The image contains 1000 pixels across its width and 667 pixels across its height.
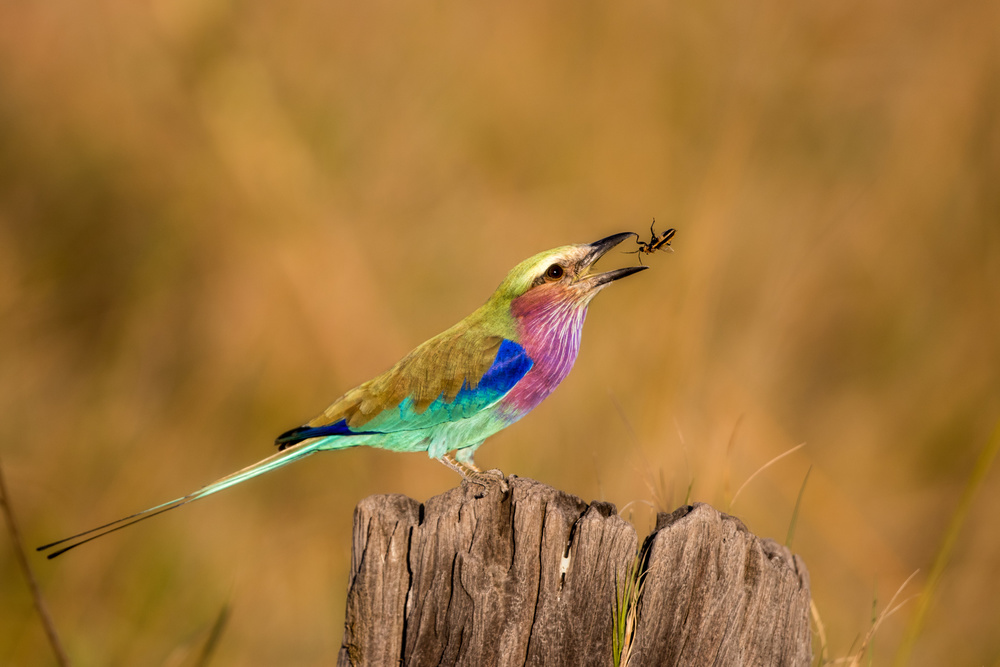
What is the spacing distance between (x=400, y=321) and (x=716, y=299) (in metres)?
2.36

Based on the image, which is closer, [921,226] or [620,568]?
[620,568]

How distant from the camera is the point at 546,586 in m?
2.32

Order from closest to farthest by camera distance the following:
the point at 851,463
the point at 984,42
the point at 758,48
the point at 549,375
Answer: the point at 549,375 → the point at 758,48 → the point at 984,42 → the point at 851,463

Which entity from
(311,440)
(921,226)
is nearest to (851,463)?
(921,226)

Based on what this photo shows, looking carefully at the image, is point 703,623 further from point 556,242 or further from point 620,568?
point 556,242

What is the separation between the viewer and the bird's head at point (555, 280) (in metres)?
3.63

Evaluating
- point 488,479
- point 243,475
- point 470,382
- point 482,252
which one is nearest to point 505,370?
point 470,382

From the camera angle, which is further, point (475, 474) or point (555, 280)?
point (555, 280)

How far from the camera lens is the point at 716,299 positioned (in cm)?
671

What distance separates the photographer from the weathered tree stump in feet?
7.58

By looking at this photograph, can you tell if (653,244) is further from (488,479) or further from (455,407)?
(488,479)

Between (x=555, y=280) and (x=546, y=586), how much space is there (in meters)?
1.61

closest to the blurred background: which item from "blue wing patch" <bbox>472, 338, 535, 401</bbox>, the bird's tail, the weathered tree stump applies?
"blue wing patch" <bbox>472, 338, 535, 401</bbox>

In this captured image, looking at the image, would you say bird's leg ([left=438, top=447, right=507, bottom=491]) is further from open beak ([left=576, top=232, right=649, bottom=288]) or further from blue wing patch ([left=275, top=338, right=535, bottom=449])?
open beak ([left=576, top=232, right=649, bottom=288])
